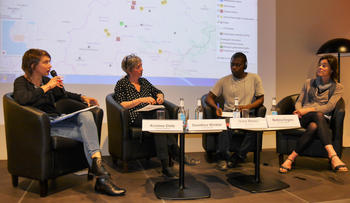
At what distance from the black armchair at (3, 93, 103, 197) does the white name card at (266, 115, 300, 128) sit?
151 centimetres

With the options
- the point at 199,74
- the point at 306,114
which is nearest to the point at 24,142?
the point at 199,74

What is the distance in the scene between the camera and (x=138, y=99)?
2.58m

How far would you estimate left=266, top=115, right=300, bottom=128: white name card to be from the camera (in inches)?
80.0

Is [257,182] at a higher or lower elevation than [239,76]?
lower

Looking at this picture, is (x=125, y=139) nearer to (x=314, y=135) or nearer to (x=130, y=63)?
(x=130, y=63)

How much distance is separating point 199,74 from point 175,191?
1895mm

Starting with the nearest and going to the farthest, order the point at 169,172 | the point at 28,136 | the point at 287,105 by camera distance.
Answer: the point at 28,136 < the point at 169,172 < the point at 287,105

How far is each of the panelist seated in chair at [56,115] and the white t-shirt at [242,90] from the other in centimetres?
161

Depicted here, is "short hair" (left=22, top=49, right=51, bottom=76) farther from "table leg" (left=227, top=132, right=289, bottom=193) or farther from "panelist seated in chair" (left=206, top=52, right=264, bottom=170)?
"table leg" (left=227, top=132, right=289, bottom=193)

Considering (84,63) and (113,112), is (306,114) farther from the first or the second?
(84,63)

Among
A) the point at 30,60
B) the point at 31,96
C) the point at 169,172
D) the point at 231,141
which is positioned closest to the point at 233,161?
the point at 231,141

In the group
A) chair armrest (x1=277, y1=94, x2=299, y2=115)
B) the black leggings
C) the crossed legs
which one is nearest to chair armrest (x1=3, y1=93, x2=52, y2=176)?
the crossed legs

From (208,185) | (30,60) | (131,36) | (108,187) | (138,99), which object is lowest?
(208,185)

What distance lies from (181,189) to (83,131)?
2.84 feet
